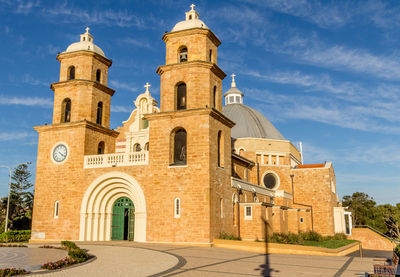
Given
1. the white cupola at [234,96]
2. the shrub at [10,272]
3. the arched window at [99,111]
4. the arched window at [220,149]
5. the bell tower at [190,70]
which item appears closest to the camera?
the shrub at [10,272]

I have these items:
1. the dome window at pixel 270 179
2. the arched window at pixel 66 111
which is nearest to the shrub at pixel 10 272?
the arched window at pixel 66 111

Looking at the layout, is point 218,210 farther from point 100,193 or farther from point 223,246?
point 100,193

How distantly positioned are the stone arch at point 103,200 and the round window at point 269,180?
59.5 ft

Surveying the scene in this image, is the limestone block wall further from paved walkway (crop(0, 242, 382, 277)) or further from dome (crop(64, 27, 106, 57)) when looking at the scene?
dome (crop(64, 27, 106, 57))

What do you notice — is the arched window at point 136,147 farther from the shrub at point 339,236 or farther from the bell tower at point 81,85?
the shrub at point 339,236

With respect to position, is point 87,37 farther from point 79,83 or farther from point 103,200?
point 103,200

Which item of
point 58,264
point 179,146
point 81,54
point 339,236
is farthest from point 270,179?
point 58,264

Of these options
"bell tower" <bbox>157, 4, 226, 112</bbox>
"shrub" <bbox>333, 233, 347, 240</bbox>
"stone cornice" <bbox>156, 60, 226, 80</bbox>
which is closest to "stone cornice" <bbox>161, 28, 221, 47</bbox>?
"bell tower" <bbox>157, 4, 226, 112</bbox>

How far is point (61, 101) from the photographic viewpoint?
86.4ft

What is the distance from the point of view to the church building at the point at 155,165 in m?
21.5

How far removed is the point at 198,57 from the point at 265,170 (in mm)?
18272

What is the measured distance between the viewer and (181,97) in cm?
2389

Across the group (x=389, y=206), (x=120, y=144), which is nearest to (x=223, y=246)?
(x=120, y=144)

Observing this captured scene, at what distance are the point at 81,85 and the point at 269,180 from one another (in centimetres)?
2168
